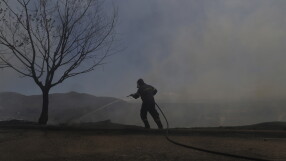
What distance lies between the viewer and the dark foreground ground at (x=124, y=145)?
7.42 meters

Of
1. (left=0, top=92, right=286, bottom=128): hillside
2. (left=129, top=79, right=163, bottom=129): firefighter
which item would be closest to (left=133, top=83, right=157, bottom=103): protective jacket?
(left=129, top=79, right=163, bottom=129): firefighter

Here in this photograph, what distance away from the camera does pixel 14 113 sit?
3322cm

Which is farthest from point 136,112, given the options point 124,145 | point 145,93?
point 124,145

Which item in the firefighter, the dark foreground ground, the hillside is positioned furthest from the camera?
the hillside

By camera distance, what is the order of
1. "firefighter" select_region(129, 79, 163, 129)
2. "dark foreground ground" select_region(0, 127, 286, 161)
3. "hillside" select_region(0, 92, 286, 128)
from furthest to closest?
"hillside" select_region(0, 92, 286, 128), "firefighter" select_region(129, 79, 163, 129), "dark foreground ground" select_region(0, 127, 286, 161)

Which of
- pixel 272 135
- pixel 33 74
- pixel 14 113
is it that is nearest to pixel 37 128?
pixel 33 74

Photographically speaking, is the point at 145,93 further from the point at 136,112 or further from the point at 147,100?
the point at 136,112

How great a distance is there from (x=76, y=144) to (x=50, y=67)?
7782 mm

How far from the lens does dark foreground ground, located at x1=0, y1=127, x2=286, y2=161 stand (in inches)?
292

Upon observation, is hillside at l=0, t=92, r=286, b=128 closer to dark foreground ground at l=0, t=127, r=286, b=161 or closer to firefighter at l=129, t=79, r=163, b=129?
firefighter at l=129, t=79, r=163, b=129

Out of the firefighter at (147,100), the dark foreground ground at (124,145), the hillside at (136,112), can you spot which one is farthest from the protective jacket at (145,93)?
the hillside at (136,112)

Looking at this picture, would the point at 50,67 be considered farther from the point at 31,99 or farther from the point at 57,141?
the point at 31,99

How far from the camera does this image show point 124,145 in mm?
8898

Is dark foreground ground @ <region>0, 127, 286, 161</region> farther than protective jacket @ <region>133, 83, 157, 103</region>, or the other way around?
protective jacket @ <region>133, 83, 157, 103</region>
